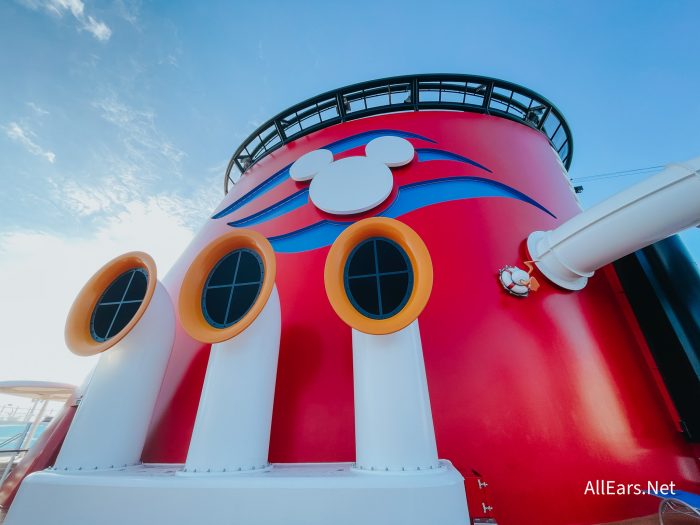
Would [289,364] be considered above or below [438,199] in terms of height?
below

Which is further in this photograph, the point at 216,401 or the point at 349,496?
the point at 216,401

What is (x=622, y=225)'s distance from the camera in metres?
3.82

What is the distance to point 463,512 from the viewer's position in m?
2.18

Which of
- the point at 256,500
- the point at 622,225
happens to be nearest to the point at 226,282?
the point at 256,500

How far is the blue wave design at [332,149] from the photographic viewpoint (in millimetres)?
6633

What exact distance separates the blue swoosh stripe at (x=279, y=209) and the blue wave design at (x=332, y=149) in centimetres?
75

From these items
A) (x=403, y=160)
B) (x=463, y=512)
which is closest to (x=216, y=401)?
(x=463, y=512)

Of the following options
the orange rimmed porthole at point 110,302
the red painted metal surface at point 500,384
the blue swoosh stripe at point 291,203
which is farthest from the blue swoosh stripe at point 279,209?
the orange rimmed porthole at point 110,302

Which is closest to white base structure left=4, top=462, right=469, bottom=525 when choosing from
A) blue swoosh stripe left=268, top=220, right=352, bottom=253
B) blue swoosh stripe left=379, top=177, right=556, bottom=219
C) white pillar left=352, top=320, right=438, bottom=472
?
white pillar left=352, top=320, right=438, bottom=472

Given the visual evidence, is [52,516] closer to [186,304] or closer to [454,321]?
[186,304]

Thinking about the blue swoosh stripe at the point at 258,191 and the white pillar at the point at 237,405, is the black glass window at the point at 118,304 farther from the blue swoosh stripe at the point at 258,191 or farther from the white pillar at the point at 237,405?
the blue swoosh stripe at the point at 258,191

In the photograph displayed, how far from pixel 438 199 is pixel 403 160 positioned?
1138 millimetres

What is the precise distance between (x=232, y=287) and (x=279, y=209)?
2800mm

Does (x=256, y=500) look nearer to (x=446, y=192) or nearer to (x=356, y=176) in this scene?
(x=356, y=176)
